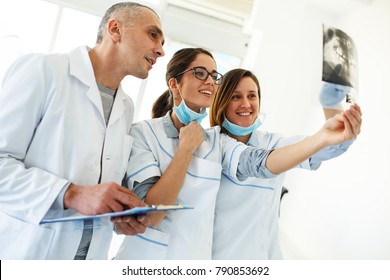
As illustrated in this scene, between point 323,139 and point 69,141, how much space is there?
68 cm

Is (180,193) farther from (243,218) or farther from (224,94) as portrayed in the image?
(224,94)

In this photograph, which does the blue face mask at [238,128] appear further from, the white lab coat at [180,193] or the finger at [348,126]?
the finger at [348,126]

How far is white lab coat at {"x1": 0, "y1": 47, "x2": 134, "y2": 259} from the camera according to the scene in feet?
2.76

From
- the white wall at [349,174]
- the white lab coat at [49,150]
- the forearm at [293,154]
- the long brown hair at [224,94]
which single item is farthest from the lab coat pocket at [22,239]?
the white wall at [349,174]

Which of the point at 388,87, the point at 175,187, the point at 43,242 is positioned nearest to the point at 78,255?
the point at 43,242

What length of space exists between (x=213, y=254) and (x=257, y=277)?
18cm

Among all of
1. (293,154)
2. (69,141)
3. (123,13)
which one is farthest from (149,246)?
A: (123,13)

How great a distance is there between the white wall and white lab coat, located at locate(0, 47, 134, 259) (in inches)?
31.7

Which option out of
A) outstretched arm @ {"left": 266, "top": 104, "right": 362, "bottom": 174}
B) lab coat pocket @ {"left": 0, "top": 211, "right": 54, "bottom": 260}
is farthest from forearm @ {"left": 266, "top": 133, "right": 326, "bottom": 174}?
lab coat pocket @ {"left": 0, "top": 211, "right": 54, "bottom": 260}

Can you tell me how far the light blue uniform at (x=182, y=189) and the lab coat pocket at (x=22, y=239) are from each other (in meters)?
0.28

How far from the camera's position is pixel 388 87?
151cm

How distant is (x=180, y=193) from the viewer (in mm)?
1101

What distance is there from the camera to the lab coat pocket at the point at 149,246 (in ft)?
3.45

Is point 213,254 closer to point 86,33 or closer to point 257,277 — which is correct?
point 257,277
